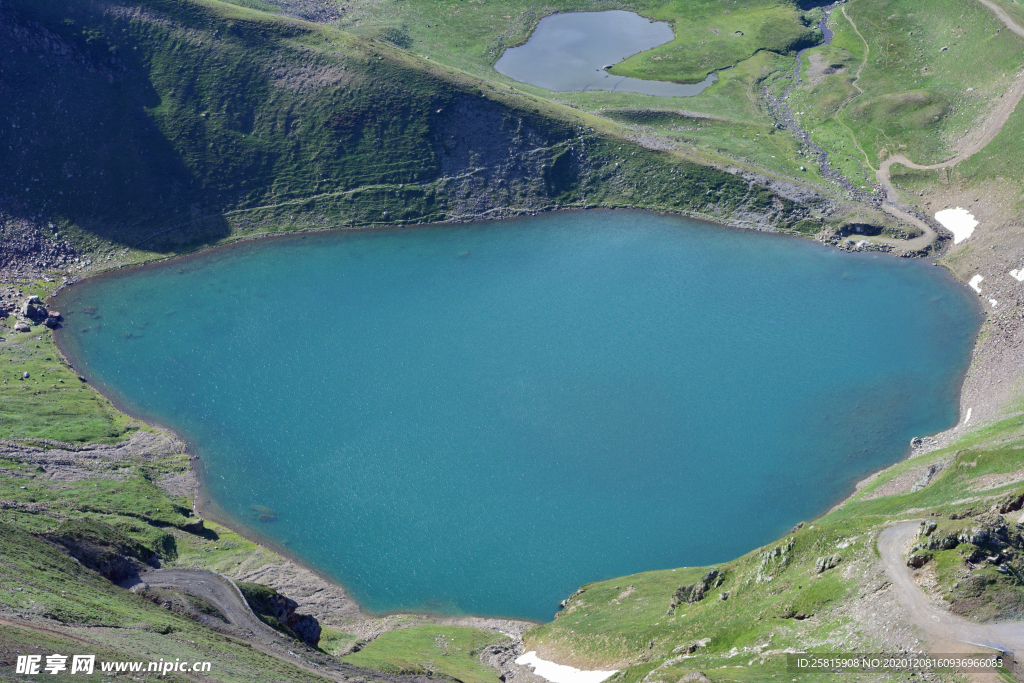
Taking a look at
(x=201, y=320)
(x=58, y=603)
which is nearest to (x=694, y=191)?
(x=201, y=320)

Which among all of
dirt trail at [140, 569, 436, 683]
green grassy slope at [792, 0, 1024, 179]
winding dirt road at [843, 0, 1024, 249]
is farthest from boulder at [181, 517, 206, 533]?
green grassy slope at [792, 0, 1024, 179]

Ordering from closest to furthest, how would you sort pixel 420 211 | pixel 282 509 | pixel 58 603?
pixel 58 603 < pixel 282 509 < pixel 420 211

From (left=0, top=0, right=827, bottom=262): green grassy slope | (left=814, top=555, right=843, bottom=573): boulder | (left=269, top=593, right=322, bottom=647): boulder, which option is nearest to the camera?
(left=814, top=555, right=843, bottom=573): boulder

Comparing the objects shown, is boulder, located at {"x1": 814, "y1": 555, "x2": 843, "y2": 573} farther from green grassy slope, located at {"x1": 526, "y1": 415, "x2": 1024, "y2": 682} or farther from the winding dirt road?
the winding dirt road

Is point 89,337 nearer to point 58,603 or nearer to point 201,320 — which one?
point 201,320

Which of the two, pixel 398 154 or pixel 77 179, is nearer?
pixel 77 179

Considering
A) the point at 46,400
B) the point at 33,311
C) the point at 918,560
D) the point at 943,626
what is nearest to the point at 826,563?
the point at 918,560
